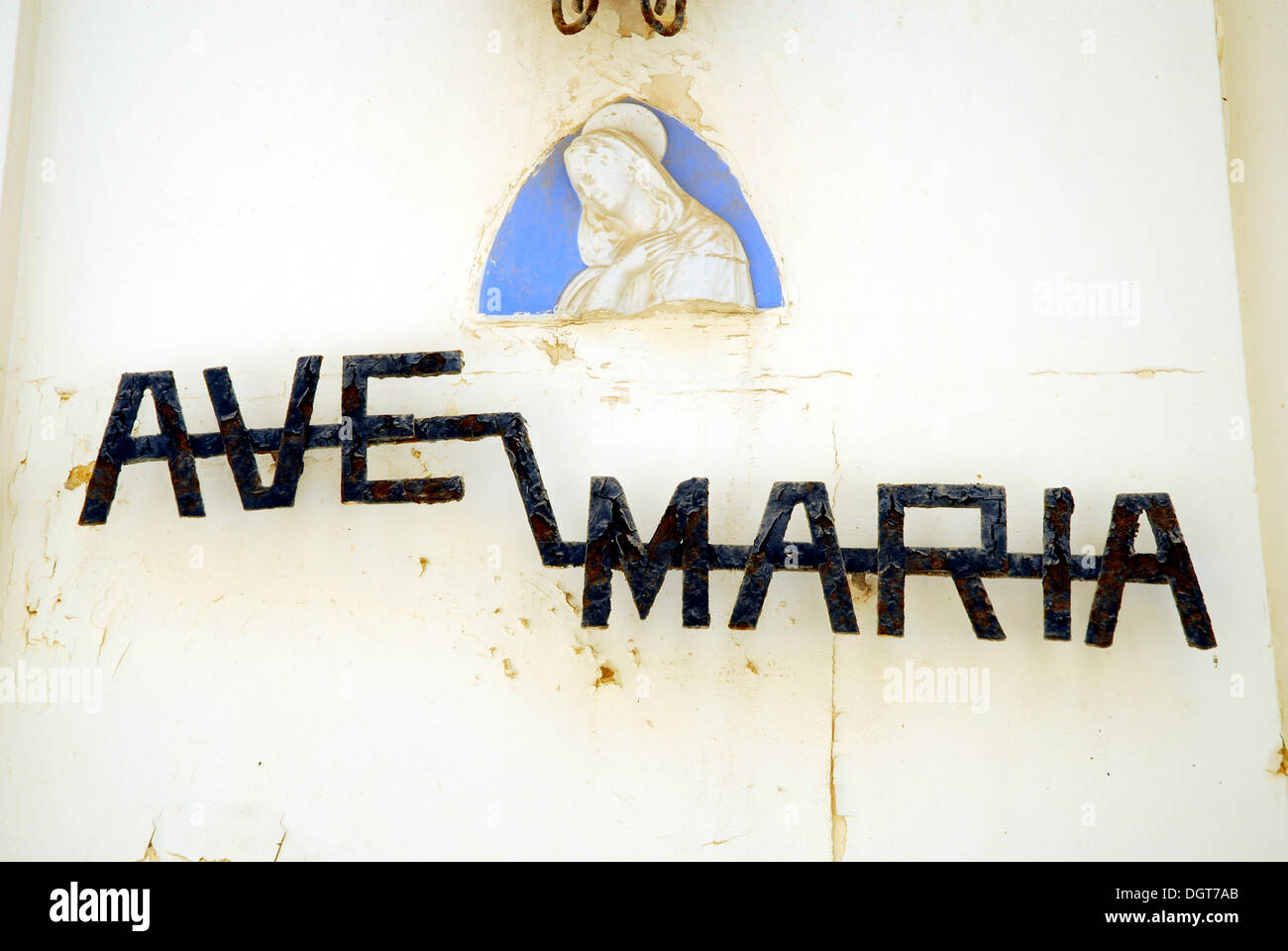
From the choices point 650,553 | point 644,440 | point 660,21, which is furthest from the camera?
point 660,21

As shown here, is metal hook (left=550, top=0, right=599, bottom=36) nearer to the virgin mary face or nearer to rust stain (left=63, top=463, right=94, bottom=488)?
the virgin mary face

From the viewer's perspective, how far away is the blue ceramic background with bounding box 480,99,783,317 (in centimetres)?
275

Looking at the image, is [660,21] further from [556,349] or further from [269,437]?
[269,437]

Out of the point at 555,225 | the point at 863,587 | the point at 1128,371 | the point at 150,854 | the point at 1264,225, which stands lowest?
the point at 150,854

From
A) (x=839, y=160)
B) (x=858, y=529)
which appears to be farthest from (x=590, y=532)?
(x=839, y=160)

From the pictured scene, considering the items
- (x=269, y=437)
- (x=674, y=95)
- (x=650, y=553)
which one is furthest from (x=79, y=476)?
(x=674, y=95)

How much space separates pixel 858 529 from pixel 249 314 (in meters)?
1.79

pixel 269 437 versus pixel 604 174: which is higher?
pixel 604 174

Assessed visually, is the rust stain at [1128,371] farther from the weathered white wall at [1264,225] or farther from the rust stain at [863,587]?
the rust stain at [863,587]

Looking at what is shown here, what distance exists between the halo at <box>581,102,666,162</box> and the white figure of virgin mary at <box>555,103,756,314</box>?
3cm

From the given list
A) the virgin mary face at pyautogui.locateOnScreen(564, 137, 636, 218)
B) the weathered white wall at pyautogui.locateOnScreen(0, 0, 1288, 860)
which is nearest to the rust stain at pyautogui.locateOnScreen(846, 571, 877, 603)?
the weathered white wall at pyautogui.locateOnScreen(0, 0, 1288, 860)

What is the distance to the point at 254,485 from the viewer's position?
2551mm

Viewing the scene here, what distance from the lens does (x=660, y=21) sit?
9.01ft

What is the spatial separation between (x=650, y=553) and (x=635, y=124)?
4.11ft
